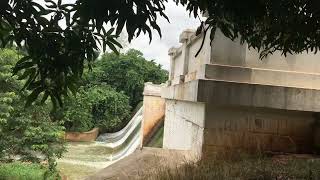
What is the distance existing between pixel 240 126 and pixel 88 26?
3787mm

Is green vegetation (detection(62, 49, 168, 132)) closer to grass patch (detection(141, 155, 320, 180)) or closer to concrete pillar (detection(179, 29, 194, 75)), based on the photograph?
concrete pillar (detection(179, 29, 194, 75))

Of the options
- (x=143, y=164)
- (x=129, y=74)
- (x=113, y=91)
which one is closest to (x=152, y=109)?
(x=143, y=164)

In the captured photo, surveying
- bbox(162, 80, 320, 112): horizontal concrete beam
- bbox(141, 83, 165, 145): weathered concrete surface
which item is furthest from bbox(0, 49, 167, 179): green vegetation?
bbox(162, 80, 320, 112): horizontal concrete beam

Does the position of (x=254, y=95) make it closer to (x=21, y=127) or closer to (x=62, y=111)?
(x=21, y=127)

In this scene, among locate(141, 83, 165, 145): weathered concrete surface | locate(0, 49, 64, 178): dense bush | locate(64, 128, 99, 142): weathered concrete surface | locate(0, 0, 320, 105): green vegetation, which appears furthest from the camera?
locate(64, 128, 99, 142): weathered concrete surface

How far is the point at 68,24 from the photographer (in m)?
2.40

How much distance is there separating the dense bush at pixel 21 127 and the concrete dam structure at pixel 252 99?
9625 mm

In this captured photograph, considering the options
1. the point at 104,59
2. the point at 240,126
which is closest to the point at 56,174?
the point at 240,126

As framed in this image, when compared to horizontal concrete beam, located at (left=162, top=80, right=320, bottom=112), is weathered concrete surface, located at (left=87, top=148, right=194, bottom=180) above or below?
below

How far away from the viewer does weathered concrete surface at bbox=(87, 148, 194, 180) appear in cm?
558

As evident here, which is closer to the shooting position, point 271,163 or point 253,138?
point 271,163

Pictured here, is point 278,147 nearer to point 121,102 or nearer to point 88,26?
point 88,26

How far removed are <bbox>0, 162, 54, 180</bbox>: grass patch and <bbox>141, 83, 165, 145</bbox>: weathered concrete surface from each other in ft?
13.2

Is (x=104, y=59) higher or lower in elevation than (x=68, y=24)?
higher
